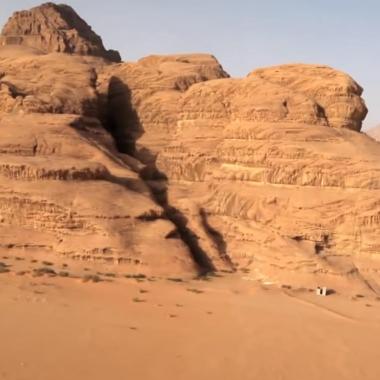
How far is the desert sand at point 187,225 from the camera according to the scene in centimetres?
1078

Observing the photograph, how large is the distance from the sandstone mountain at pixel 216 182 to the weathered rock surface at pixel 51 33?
1978cm

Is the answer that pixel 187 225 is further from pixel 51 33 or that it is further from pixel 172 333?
pixel 51 33

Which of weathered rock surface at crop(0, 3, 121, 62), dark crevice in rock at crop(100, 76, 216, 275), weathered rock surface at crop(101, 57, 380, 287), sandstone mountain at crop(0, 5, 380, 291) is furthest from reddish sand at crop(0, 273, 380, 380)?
weathered rock surface at crop(0, 3, 121, 62)

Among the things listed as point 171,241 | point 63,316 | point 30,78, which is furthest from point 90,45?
point 63,316

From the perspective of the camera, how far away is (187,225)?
22422 mm

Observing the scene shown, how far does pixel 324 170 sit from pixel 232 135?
4031 mm

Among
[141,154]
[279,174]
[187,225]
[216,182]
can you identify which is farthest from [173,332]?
[141,154]

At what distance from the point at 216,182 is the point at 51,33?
28365 millimetres

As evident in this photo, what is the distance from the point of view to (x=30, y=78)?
28.5m

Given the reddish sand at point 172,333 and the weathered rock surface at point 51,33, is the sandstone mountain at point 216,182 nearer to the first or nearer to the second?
the reddish sand at point 172,333

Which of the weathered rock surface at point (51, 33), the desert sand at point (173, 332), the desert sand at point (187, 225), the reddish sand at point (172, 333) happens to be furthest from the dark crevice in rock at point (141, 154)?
the weathered rock surface at point (51, 33)

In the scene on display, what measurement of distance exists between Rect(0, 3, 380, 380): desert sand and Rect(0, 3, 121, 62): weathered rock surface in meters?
16.3

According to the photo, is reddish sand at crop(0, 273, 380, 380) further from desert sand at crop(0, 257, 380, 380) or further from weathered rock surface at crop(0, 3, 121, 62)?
weathered rock surface at crop(0, 3, 121, 62)

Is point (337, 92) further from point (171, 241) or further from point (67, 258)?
point (67, 258)
